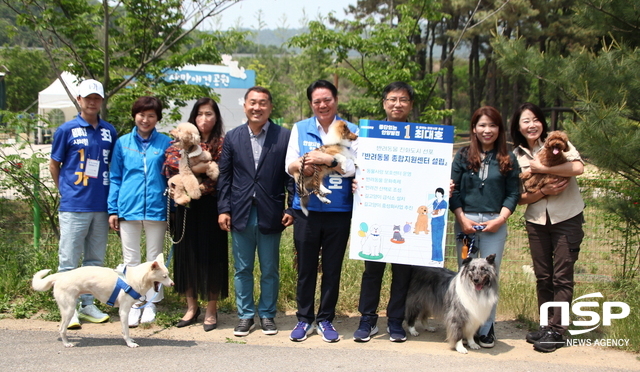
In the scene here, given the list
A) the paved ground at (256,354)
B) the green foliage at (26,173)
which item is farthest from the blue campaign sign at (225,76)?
the paved ground at (256,354)

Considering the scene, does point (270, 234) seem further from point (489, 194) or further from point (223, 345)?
point (489, 194)

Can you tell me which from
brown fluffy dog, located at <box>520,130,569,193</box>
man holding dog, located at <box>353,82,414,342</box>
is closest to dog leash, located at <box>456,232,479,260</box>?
man holding dog, located at <box>353,82,414,342</box>

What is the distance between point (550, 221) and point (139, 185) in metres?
3.82

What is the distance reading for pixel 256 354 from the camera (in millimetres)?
4371

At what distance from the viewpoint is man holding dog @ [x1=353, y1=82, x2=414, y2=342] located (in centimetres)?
467

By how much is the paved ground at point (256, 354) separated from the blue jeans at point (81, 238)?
26.7 inches

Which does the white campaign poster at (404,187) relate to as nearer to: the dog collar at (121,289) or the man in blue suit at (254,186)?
the man in blue suit at (254,186)

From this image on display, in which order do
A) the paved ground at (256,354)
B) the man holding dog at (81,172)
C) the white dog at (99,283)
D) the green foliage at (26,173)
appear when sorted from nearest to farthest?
the paved ground at (256,354) → the white dog at (99,283) → the man holding dog at (81,172) → the green foliage at (26,173)

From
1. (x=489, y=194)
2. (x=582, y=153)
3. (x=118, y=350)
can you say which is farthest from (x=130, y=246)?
(x=582, y=153)

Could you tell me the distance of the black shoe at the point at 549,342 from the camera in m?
4.60

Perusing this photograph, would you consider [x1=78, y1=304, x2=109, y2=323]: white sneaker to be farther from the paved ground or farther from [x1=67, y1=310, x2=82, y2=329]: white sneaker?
[x1=67, y1=310, x2=82, y2=329]: white sneaker

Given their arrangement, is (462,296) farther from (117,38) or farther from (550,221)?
(117,38)

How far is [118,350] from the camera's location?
173 inches

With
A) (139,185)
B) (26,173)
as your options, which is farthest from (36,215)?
(139,185)
